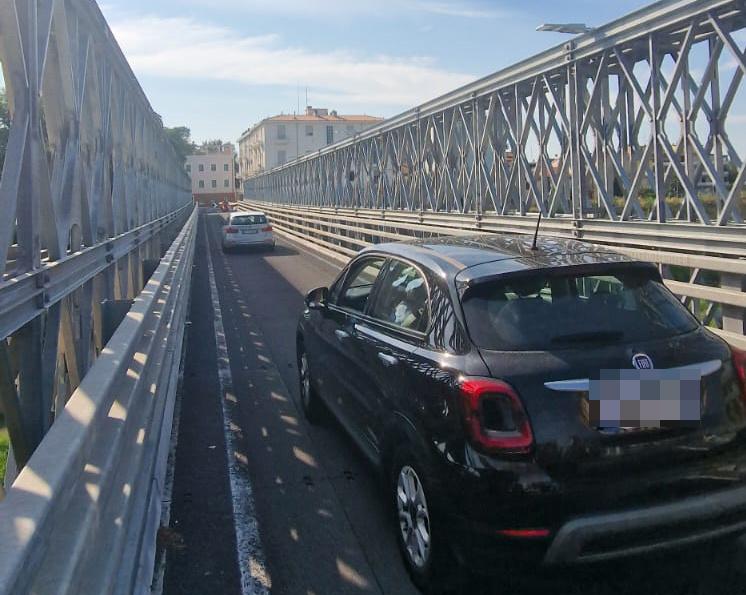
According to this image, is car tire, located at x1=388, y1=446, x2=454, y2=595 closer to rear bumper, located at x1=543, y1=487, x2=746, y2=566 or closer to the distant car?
rear bumper, located at x1=543, y1=487, x2=746, y2=566

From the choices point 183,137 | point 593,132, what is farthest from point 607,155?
point 183,137

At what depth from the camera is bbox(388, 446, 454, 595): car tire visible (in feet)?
11.2

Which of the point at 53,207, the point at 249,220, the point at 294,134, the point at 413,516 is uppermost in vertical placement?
the point at 294,134

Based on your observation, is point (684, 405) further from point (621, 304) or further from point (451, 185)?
point (451, 185)

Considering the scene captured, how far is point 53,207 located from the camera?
417 cm

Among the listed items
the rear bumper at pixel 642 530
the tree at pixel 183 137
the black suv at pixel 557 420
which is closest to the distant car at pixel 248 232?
the black suv at pixel 557 420

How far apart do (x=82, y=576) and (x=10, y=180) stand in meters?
1.95

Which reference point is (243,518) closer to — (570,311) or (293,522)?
(293,522)

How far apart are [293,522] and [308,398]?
1.92 m

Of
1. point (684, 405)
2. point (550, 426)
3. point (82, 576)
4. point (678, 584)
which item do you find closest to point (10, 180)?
point (82, 576)

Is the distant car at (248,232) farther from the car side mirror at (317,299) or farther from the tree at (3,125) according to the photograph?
the tree at (3,125)

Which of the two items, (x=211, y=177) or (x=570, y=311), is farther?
(x=211, y=177)

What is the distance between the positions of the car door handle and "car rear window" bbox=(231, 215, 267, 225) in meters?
22.8

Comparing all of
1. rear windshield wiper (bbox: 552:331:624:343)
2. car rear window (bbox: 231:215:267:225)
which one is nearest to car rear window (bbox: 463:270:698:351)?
rear windshield wiper (bbox: 552:331:624:343)
